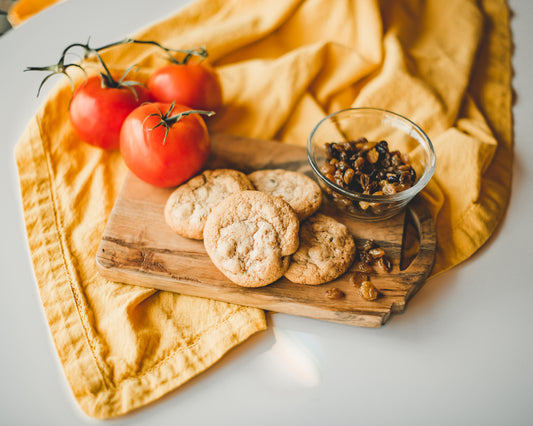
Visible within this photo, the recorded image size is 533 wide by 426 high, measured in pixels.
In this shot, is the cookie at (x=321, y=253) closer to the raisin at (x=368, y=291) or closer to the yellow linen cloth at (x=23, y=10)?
the raisin at (x=368, y=291)

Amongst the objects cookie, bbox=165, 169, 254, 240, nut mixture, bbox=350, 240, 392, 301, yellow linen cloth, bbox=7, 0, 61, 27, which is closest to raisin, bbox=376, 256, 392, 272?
nut mixture, bbox=350, 240, 392, 301

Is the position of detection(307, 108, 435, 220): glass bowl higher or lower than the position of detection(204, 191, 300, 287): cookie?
lower

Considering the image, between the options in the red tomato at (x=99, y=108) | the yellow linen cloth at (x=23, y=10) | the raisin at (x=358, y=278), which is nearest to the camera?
the raisin at (x=358, y=278)

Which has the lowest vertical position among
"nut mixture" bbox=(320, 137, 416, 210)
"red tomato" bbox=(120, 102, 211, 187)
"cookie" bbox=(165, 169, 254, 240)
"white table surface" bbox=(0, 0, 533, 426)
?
"white table surface" bbox=(0, 0, 533, 426)

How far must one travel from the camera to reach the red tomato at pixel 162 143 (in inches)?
49.9

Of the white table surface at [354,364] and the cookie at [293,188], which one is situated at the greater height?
the cookie at [293,188]

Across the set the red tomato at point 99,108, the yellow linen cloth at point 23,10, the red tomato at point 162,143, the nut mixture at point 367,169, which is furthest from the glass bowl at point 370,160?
the yellow linen cloth at point 23,10

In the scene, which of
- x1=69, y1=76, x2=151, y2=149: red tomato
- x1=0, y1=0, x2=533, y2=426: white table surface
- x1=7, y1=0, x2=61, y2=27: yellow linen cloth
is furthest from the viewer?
x1=7, y1=0, x2=61, y2=27: yellow linen cloth

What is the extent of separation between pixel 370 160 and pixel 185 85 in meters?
0.68

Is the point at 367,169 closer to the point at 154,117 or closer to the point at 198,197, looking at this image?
the point at 198,197

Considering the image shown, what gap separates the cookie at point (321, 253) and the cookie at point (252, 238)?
42 millimetres

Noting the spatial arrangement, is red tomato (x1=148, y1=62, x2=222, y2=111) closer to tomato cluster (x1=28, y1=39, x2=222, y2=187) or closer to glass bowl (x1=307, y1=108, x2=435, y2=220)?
tomato cluster (x1=28, y1=39, x2=222, y2=187)

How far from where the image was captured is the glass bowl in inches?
50.0

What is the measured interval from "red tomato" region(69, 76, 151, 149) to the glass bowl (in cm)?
62
